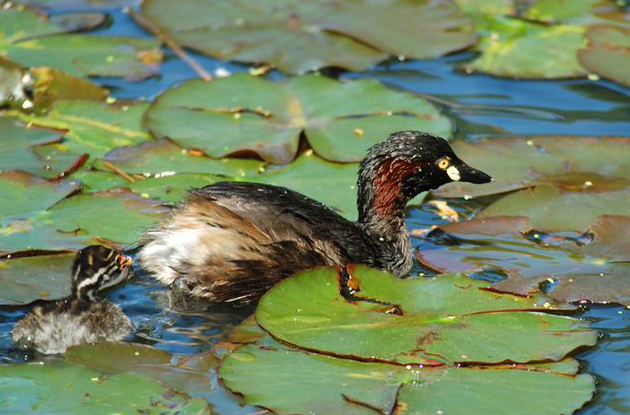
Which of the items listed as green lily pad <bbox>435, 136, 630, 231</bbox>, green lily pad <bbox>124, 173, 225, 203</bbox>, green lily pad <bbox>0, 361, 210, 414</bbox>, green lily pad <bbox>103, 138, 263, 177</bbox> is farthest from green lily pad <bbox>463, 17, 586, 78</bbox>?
green lily pad <bbox>0, 361, 210, 414</bbox>

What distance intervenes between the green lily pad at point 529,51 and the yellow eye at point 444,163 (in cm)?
242

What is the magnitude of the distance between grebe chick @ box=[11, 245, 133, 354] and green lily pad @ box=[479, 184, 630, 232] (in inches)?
94.4

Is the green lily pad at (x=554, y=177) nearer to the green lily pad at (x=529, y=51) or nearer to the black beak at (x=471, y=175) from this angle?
the black beak at (x=471, y=175)

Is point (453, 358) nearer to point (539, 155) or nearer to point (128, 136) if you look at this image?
point (539, 155)

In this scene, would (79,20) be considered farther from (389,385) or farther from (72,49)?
(389,385)

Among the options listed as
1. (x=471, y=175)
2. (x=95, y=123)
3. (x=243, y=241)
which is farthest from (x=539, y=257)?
(x=95, y=123)

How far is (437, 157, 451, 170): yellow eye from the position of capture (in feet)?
22.5

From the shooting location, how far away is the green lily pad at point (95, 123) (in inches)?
306

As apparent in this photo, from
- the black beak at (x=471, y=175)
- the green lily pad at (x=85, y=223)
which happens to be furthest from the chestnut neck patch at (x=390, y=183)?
the green lily pad at (x=85, y=223)

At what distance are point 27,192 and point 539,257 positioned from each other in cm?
299

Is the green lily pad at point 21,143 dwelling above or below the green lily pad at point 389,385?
below

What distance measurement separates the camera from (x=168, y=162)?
295 inches

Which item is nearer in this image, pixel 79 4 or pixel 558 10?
pixel 558 10

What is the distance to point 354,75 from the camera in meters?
9.23
